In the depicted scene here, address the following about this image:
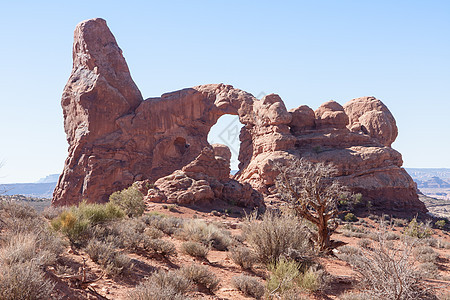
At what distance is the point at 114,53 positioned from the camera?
4141 centimetres

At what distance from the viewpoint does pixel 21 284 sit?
3.77m

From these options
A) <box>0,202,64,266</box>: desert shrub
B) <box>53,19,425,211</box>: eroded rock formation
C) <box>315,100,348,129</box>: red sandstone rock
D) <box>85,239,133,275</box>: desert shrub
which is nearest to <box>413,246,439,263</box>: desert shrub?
<box>85,239,133,275</box>: desert shrub

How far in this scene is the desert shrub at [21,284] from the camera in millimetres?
3697

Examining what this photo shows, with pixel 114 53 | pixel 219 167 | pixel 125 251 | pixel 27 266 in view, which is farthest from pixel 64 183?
pixel 27 266

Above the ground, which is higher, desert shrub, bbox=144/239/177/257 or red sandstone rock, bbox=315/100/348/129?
red sandstone rock, bbox=315/100/348/129

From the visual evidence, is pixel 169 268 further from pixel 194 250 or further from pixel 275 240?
pixel 275 240

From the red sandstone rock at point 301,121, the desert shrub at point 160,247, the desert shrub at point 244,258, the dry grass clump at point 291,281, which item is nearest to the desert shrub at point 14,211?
the desert shrub at point 160,247

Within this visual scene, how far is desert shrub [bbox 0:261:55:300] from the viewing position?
146 inches

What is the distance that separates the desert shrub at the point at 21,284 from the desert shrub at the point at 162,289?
1.12 metres

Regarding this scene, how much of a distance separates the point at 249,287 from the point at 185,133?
35.1 metres

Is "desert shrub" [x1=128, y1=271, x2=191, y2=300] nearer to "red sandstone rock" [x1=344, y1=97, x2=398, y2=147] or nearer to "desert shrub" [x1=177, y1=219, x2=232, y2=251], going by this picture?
"desert shrub" [x1=177, y1=219, x2=232, y2=251]

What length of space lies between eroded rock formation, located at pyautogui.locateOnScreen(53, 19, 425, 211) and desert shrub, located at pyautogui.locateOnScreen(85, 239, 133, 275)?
26.3 m

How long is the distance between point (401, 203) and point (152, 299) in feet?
110

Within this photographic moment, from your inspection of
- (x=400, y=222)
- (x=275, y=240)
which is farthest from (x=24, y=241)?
(x=400, y=222)
